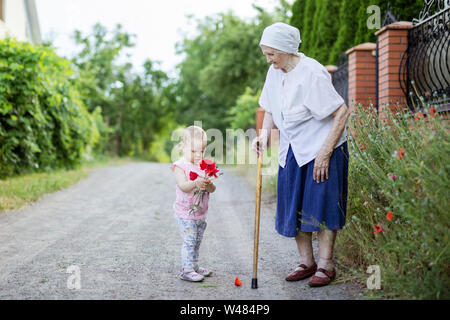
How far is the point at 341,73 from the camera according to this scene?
8836mm

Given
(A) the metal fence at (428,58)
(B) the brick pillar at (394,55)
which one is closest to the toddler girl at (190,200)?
(A) the metal fence at (428,58)

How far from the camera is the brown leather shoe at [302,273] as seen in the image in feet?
12.2

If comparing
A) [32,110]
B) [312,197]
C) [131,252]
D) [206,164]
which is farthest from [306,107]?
[32,110]

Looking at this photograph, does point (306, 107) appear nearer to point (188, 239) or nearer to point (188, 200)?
point (188, 200)

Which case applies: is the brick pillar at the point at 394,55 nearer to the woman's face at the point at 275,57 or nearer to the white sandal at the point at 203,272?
the woman's face at the point at 275,57

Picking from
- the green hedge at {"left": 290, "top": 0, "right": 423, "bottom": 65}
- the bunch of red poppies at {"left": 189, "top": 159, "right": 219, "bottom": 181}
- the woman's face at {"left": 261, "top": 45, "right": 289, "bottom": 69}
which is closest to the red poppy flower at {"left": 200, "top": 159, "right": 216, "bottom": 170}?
the bunch of red poppies at {"left": 189, "top": 159, "right": 219, "bottom": 181}

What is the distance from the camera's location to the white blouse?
3449 millimetres

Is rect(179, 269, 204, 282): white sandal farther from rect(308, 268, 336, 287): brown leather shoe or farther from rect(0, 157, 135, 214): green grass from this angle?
rect(0, 157, 135, 214): green grass

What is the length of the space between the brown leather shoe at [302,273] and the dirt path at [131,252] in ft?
0.19

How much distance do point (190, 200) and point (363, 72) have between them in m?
4.79

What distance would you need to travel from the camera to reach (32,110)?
Answer: 944cm

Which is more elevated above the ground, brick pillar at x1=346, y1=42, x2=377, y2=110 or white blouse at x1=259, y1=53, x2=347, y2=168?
brick pillar at x1=346, y1=42, x2=377, y2=110

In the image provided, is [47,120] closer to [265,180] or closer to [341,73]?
[265,180]
